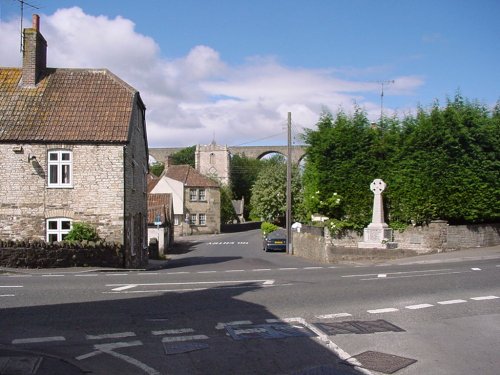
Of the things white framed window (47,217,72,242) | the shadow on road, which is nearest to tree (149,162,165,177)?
white framed window (47,217,72,242)

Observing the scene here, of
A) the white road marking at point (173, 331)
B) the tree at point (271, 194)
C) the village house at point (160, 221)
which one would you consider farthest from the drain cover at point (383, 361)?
the tree at point (271, 194)

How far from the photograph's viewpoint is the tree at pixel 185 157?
130m

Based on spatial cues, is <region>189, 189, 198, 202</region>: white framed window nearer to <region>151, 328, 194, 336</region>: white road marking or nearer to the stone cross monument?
the stone cross monument

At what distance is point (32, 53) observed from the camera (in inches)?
1038

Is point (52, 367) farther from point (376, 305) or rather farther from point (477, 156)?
point (477, 156)

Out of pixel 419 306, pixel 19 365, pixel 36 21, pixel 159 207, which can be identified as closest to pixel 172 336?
pixel 19 365

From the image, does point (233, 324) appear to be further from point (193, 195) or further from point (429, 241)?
point (193, 195)

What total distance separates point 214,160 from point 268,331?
347 ft

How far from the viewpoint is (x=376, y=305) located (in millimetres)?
11641

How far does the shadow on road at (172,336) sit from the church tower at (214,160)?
100955 millimetres

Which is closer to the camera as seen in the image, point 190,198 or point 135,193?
point 135,193

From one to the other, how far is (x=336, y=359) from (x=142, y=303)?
18.1 feet

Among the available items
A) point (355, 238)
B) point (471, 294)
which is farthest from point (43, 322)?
point (355, 238)

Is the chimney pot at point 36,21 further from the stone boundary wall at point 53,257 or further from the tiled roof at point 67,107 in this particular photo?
the stone boundary wall at point 53,257
